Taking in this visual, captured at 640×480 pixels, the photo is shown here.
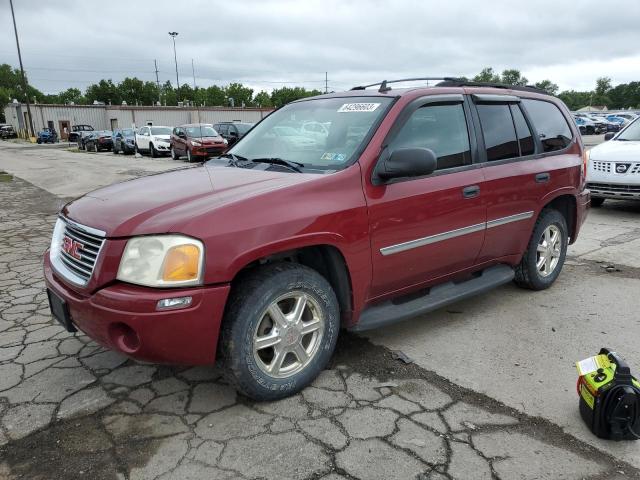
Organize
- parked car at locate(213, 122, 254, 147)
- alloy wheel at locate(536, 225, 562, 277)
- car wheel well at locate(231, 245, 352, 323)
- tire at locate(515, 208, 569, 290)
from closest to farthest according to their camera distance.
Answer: car wheel well at locate(231, 245, 352, 323), tire at locate(515, 208, 569, 290), alloy wheel at locate(536, 225, 562, 277), parked car at locate(213, 122, 254, 147)

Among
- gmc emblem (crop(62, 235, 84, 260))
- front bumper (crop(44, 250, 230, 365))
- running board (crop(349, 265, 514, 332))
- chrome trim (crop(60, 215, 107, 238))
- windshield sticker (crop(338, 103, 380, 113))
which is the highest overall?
windshield sticker (crop(338, 103, 380, 113))

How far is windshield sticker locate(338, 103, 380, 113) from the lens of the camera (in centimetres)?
349

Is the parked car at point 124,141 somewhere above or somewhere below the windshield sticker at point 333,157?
below

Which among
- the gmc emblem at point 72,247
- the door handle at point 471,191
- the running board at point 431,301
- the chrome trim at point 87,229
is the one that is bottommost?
the running board at point 431,301

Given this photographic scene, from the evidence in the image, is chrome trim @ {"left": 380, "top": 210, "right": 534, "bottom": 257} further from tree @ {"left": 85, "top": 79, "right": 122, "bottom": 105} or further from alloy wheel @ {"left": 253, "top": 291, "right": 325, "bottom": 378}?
tree @ {"left": 85, "top": 79, "right": 122, "bottom": 105}

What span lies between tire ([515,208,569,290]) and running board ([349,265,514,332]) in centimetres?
31

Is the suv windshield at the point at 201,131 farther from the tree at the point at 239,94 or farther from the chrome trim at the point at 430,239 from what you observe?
the tree at the point at 239,94

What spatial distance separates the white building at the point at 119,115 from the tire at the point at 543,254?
172 feet

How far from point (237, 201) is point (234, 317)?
603 mm

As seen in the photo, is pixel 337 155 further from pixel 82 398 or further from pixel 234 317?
pixel 82 398

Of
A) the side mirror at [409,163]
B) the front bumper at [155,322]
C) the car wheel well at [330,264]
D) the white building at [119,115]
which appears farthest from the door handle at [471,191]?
the white building at [119,115]

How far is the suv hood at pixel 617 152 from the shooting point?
7.83 metres

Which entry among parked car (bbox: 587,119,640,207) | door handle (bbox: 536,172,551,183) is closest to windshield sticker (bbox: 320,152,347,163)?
door handle (bbox: 536,172,551,183)

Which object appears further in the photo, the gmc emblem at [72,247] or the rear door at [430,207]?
the rear door at [430,207]
